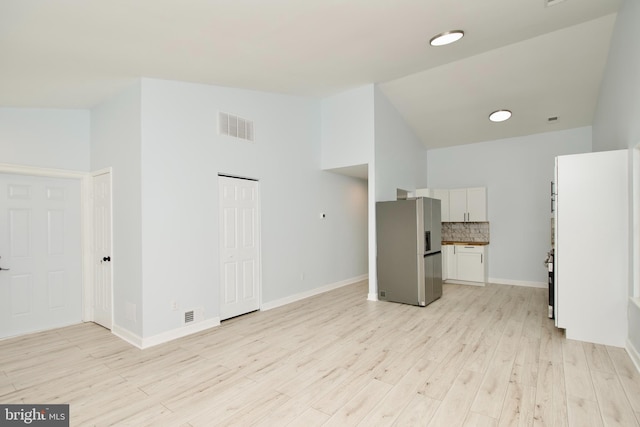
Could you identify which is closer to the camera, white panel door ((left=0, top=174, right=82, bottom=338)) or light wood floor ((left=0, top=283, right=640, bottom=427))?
light wood floor ((left=0, top=283, right=640, bottom=427))

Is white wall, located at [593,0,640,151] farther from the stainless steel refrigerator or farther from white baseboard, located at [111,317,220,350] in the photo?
white baseboard, located at [111,317,220,350]

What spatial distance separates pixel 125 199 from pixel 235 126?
5.49 feet

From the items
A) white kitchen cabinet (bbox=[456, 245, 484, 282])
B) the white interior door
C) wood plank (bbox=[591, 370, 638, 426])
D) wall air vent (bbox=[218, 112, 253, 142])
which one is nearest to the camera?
wood plank (bbox=[591, 370, 638, 426])

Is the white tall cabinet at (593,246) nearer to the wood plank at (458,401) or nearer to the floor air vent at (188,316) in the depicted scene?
the wood plank at (458,401)

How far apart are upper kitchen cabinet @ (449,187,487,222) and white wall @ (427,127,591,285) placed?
28 cm

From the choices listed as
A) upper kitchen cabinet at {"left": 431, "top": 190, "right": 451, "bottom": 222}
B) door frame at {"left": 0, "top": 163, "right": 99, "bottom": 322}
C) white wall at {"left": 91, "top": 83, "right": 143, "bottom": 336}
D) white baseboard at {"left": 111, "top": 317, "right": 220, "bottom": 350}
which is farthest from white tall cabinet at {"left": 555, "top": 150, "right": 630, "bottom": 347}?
door frame at {"left": 0, "top": 163, "right": 99, "bottom": 322}

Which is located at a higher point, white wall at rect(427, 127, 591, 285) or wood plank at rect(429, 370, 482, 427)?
white wall at rect(427, 127, 591, 285)

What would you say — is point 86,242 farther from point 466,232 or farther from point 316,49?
point 466,232

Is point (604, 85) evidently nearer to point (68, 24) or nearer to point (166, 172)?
point (166, 172)

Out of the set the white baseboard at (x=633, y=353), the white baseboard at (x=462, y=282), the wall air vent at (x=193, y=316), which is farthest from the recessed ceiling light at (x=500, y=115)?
the wall air vent at (x=193, y=316)

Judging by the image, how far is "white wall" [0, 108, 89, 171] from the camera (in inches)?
146

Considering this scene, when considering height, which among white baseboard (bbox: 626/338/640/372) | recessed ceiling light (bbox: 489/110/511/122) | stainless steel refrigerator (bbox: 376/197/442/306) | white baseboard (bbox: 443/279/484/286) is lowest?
white baseboard (bbox: 443/279/484/286)

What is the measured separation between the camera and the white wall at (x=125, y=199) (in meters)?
3.49

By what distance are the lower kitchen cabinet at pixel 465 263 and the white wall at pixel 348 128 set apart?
2899 mm
